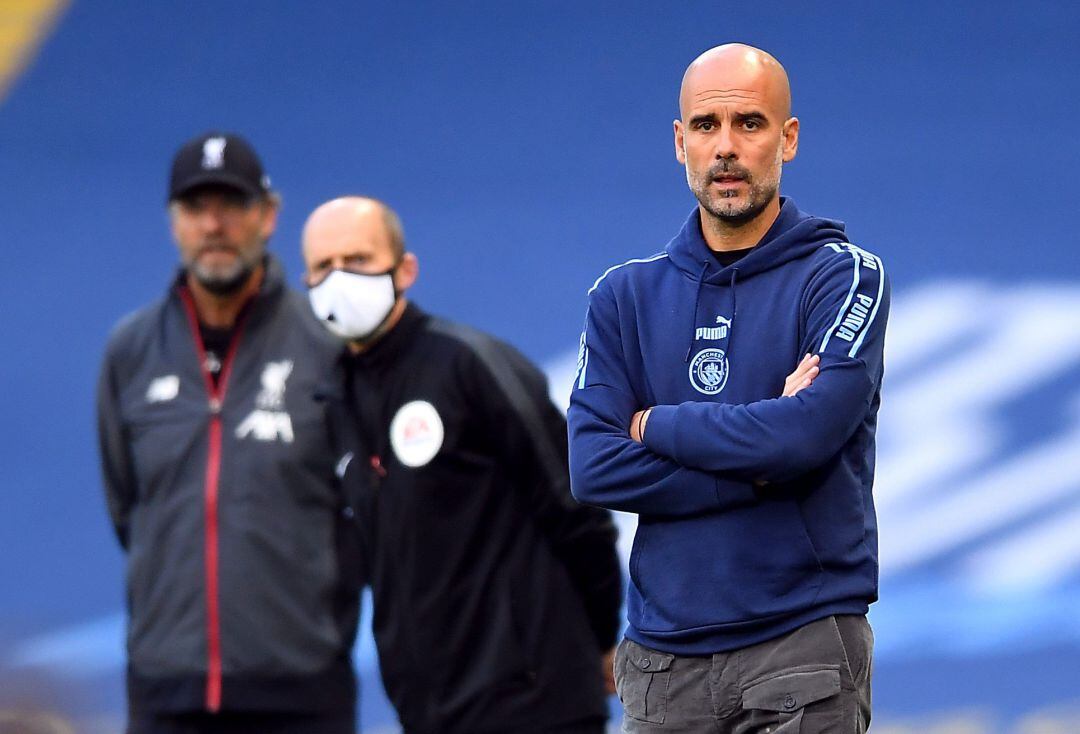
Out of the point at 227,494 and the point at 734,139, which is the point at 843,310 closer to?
the point at 734,139

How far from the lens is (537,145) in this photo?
5.74m

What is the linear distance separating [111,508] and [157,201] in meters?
2.32

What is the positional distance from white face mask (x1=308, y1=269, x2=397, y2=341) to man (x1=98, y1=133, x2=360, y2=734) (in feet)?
0.39

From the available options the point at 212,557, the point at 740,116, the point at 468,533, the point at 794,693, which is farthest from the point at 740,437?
the point at 212,557

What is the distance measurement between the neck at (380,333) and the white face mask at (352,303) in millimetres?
13

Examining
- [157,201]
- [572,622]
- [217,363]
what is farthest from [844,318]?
[157,201]

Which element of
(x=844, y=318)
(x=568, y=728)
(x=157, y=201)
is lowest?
(x=568, y=728)

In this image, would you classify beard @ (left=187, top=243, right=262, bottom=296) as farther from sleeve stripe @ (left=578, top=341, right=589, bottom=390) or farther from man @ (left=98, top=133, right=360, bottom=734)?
sleeve stripe @ (left=578, top=341, right=589, bottom=390)

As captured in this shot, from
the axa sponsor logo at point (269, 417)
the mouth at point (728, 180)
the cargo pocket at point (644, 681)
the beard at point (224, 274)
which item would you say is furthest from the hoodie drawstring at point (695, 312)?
the beard at point (224, 274)

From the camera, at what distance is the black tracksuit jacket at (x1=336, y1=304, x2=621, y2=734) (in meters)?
3.43

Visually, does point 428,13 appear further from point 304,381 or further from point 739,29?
point 304,381

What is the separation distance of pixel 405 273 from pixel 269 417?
0.41 meters

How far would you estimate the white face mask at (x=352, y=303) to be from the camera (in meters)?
3.56

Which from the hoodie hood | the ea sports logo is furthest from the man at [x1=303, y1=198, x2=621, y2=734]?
the hoodie hood
